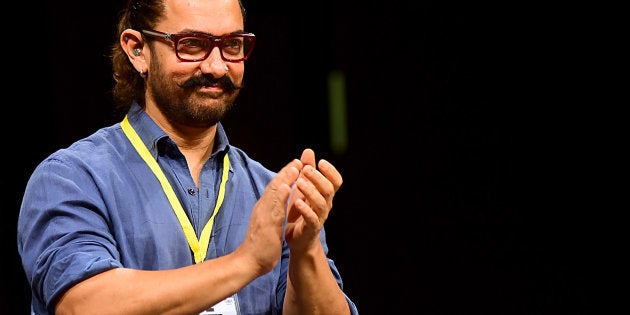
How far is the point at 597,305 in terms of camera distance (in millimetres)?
3533

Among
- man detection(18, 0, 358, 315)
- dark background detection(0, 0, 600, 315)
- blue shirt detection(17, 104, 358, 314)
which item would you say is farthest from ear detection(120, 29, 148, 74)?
dark background detection(0, 0, 600, 315)

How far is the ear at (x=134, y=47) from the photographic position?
6.63 feet

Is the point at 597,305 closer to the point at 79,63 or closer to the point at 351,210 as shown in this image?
the point at 351,210

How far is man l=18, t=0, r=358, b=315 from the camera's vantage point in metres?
1.57

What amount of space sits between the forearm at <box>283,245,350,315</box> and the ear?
641 millimetres

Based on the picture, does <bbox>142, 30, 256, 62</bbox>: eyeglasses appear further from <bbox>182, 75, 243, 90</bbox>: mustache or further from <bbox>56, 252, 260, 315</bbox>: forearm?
<bbox>56, 252, 260, 315</bbox>: forearm

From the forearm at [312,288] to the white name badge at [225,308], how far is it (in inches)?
5.3

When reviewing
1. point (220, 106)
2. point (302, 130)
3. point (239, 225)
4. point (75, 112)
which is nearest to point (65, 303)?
point (239, 225)

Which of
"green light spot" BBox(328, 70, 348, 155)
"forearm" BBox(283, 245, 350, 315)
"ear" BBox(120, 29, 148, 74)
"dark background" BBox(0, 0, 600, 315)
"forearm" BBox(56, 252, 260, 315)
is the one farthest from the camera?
"green light spot" BBox(328, 70, 348, 155)

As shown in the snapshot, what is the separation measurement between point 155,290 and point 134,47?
29.0 inches

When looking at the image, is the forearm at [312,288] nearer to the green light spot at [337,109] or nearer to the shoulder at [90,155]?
the shoulder at [90,155]

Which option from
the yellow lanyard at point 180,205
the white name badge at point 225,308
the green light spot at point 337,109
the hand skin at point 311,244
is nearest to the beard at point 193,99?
the yellow lanyard at point 180,205

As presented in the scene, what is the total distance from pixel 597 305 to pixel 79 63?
2.42 meters

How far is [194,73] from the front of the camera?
6.23ft
